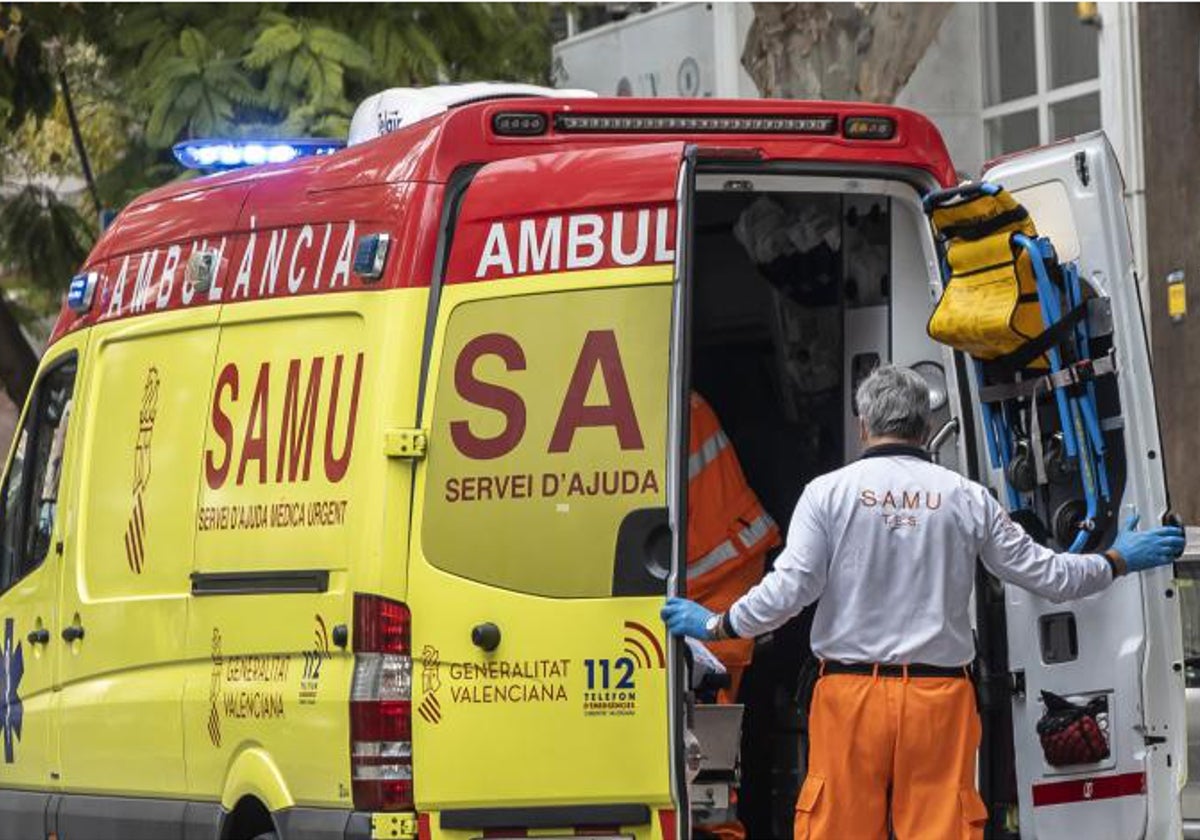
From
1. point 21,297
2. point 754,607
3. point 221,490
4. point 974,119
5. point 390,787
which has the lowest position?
point 390,787

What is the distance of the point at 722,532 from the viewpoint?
8117 mm

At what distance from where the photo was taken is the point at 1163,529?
7.00 metres

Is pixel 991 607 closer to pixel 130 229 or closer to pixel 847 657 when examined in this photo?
pixel 847 657

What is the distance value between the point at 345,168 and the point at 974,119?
12179 mm

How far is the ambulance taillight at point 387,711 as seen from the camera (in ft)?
22.6

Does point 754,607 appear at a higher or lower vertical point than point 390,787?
higher

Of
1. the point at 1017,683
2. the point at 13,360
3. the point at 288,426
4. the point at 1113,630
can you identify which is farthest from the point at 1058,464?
the point at 13,360

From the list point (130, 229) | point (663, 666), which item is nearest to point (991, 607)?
point (663, 666)

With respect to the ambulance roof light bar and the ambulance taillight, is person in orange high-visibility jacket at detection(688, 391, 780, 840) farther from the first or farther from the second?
the ambulance taillight

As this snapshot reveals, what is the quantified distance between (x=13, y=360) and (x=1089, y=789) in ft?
35.2

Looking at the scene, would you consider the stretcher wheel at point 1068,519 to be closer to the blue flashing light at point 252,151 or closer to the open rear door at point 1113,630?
the open rear door at point 1113,630

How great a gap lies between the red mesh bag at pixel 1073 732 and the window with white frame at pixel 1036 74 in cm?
1056

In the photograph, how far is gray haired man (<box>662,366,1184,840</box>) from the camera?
22.2ft

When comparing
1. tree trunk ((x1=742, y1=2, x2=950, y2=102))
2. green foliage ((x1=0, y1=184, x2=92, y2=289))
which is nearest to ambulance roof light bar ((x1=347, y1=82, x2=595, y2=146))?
tree trunk ((x1=742, y1=2, x2=950, y2=102))
